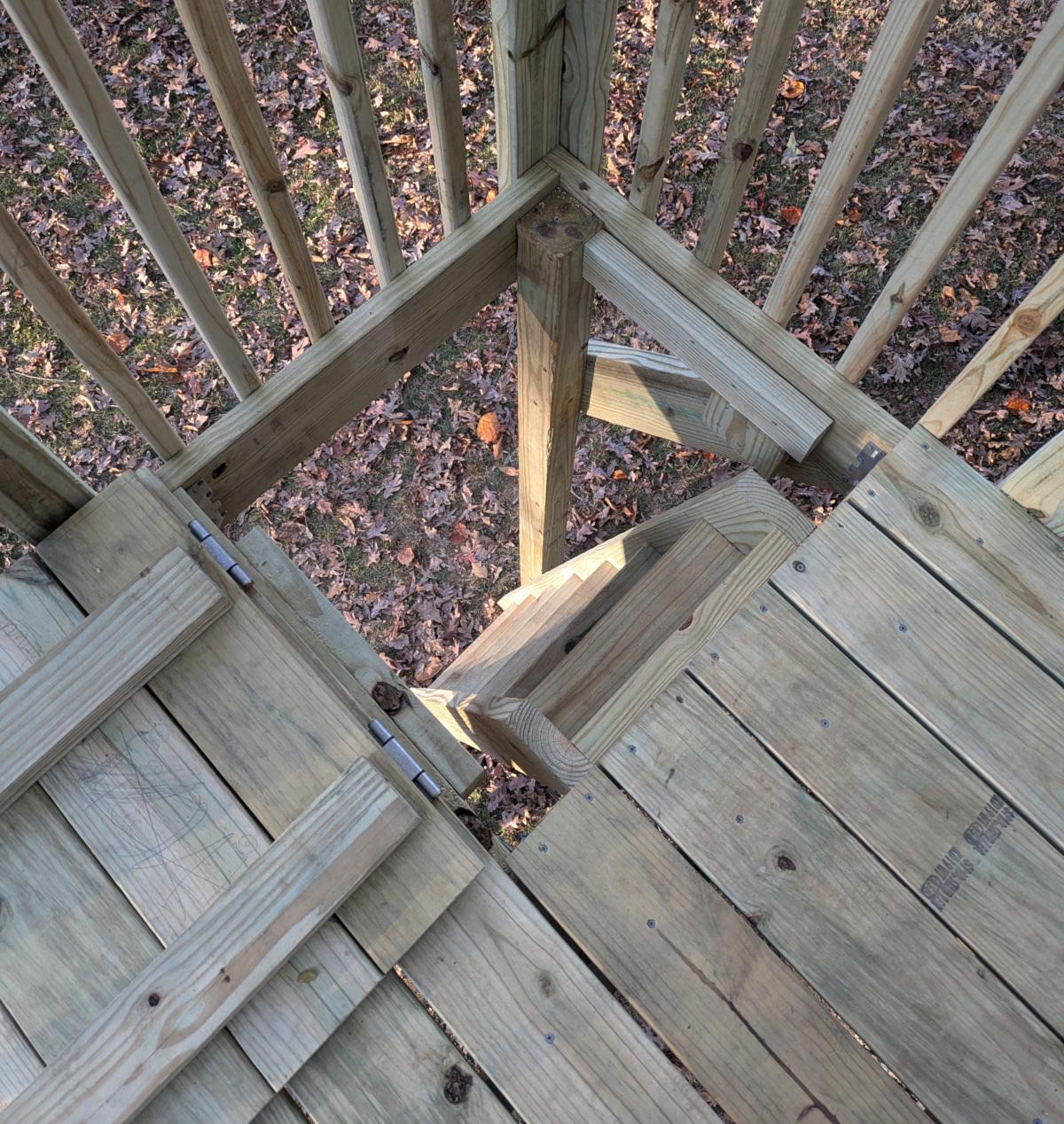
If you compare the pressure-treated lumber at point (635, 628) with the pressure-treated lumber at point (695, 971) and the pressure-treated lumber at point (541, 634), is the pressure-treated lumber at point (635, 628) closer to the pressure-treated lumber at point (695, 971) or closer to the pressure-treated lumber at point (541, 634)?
the pressure-treated lumber at point (541, 634)

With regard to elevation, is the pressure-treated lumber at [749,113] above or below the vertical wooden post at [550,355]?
below

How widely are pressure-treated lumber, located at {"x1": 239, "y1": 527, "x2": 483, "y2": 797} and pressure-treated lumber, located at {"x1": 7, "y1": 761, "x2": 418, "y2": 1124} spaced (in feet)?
0.95

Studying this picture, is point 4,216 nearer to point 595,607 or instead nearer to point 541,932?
point 541,932

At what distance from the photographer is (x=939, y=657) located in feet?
6.57

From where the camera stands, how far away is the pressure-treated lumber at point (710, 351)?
2297mm

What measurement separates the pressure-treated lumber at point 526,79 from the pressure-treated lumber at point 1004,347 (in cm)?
120

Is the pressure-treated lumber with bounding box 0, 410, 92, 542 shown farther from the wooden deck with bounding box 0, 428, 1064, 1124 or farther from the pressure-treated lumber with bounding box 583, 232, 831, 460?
the pressure-treated lumber with bounding box 583, 232, 831, 460

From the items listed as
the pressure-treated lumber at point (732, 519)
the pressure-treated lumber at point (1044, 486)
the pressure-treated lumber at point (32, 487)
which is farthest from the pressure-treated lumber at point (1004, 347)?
the pressure-treated lumber at point (32, 487)

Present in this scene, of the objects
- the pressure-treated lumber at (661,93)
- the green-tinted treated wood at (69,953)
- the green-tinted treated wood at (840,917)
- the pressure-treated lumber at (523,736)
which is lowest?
the green-tinted treated wood at (840,917)

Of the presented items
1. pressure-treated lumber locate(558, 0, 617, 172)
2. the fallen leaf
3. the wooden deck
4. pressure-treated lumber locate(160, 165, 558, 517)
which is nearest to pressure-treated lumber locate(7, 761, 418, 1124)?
the wooden deck

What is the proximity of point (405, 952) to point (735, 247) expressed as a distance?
4.61m

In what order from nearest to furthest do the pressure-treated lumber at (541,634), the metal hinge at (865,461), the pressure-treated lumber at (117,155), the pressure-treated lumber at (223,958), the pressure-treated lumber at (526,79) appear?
the pressure-treated lumber at (117,155) < the pressure-treated lumber at (223,958) < the pressure-treated lumber at (526,79) < the metal hinge at (865,461) < the pressure-treated lumber at (541,634)

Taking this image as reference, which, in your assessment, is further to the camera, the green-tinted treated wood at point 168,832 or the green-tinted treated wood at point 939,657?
the green-tinted treated wood at point 939,657

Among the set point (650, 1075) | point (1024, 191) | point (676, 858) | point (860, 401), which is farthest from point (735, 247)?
point (650, 1075)
